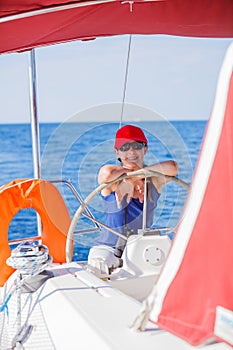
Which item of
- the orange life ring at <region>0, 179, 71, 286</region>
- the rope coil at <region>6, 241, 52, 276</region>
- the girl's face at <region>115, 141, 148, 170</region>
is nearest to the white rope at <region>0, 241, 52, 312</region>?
the rope coil at <region>6, 241, 52, 276</region>

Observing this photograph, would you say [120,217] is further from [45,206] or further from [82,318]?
[82,318]

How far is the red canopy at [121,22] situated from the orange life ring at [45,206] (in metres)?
0.62

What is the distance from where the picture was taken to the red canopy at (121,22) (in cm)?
228

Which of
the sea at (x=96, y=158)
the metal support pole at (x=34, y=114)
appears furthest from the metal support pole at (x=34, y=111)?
the sea at (x=96, y=158)

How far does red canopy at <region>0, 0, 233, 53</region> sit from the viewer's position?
2283mm

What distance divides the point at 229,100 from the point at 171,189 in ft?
3.28

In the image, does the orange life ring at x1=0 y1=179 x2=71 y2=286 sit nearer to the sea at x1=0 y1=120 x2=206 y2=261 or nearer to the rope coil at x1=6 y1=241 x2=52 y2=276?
the sea at x1=0 y1=120 x2=206 y2=261

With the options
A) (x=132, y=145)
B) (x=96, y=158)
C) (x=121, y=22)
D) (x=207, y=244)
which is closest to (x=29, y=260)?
(x=96, y=158)

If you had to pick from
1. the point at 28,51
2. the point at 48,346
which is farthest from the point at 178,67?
the point at 48,346

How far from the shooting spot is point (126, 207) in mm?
1896

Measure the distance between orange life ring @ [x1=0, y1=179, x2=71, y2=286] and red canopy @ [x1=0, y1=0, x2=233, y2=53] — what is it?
623mm

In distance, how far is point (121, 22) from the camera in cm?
257

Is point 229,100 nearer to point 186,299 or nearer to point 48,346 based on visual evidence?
point 186,299

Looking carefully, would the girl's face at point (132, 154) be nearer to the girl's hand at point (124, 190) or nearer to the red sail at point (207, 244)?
the girl's hand at point (124, 190)
